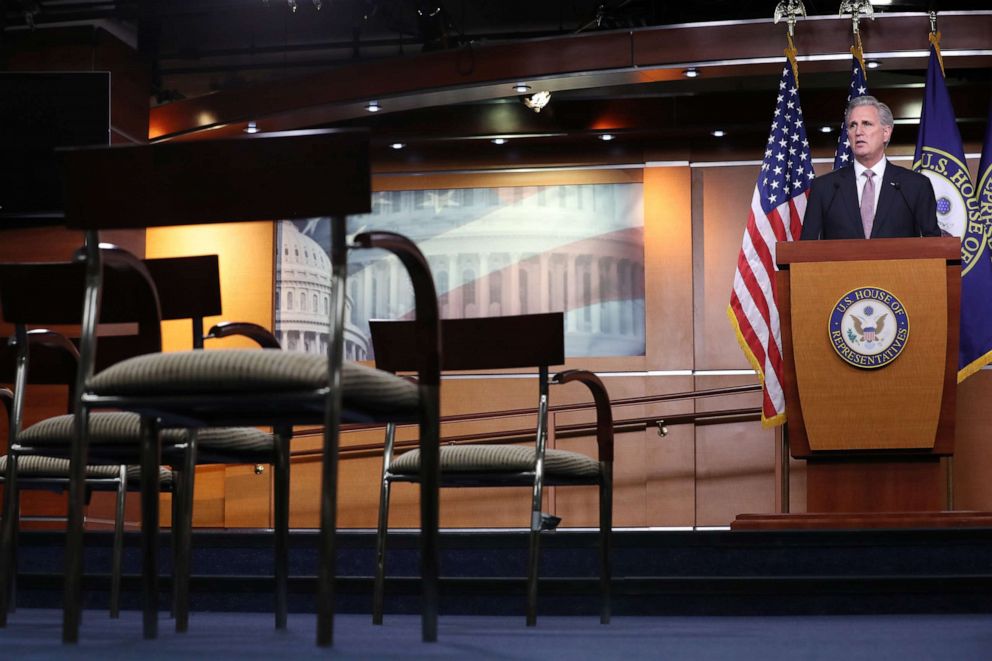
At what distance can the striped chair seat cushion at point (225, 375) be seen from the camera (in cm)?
194

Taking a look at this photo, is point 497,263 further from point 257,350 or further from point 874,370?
point 257,350

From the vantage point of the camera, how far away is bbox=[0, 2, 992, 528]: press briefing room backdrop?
725 cm

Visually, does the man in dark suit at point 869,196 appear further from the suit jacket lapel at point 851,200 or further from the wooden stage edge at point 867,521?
the wooden stage edge at point 867,521

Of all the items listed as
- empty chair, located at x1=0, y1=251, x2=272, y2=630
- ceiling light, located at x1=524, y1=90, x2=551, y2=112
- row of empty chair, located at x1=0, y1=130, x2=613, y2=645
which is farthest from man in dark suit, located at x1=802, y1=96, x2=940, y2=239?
ceiling light, located at x1=524, y1=90, x2=551, y2=112

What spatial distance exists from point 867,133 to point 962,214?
1.11m

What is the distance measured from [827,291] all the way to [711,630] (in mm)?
Answer: 1731

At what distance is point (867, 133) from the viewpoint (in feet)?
15.6

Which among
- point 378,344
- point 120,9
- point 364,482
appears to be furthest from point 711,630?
point 120,9

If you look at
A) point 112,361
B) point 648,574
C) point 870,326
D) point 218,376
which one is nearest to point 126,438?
point 218,376

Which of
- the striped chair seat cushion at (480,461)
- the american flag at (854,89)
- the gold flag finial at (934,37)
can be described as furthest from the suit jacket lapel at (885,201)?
the striped chair seat cushion at (480,461)

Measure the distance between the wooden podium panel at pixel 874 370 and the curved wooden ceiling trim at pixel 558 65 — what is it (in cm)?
248

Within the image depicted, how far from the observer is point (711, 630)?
2.96 metres

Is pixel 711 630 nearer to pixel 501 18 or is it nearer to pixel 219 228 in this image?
pixel 219 228

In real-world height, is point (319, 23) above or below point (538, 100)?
above
